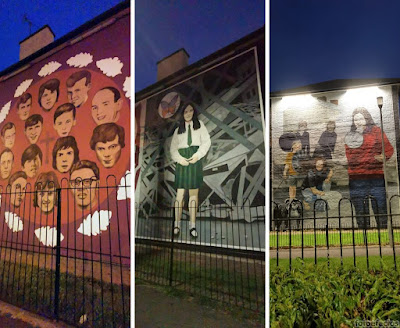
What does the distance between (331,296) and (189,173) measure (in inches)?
37.5

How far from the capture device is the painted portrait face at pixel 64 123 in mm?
2484

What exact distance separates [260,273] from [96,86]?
5.52 feet

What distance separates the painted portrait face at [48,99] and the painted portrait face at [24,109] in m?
0.16

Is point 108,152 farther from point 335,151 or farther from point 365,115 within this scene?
point 365,115

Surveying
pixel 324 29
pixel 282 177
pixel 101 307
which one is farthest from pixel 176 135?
pixel 101 307

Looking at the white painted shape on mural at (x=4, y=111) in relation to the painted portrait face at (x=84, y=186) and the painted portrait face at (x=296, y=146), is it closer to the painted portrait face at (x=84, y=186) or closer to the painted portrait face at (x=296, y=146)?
the painted portrait face at (x=84, y=186)

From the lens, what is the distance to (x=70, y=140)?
97.1 inches

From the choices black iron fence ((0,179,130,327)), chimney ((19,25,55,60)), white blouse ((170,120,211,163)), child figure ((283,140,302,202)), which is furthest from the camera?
chimney ((19,25,55,60))

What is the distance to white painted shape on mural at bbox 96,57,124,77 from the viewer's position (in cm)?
225

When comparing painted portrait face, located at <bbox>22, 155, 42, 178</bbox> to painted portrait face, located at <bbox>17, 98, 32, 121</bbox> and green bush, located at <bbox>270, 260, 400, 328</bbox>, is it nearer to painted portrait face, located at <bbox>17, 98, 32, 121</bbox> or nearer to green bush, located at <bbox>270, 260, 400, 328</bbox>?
painted portrait face, located at <bbox>17, 98, 32, 121</bbox>

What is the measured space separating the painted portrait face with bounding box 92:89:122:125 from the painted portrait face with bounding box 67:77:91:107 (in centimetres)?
11

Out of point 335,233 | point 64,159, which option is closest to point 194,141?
point 335,233

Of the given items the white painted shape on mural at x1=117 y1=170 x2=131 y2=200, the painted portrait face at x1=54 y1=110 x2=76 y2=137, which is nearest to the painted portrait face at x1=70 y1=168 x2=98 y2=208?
the white painted shape on mural at x1=117 y1=170 x2=131 y2=200

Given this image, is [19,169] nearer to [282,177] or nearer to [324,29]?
[282,177]
